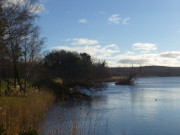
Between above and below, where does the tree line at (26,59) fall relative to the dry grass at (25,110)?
above

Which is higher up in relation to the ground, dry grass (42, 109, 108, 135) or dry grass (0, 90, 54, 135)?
dry grass (0, 90, 54, 135)

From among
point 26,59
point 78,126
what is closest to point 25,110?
point 78,126

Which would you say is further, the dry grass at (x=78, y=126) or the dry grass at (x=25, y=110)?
the dry grass at (x=25, y=110)

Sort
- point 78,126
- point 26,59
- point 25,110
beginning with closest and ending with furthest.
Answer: point 78,126 → point 25,110 → point 26,59

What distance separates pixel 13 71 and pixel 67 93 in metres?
5.38

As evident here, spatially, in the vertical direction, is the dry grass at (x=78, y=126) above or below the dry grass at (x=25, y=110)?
below

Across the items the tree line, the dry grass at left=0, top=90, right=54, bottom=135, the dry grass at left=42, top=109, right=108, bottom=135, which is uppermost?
the tree line

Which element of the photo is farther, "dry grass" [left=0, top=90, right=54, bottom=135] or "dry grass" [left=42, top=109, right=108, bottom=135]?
"dry grass" [left=0, top=90, right=54, bottom=135]

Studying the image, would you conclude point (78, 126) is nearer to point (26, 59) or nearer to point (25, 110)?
point (25, 110)

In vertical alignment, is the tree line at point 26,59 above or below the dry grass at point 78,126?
above

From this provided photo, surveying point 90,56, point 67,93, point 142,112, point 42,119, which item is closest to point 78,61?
point 90,56

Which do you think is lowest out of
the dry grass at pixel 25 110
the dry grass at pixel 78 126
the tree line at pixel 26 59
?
the dry grass at pixel 78 126

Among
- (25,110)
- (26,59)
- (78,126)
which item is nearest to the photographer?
(78,126)

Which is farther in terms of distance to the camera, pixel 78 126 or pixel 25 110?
pixel 25 110
